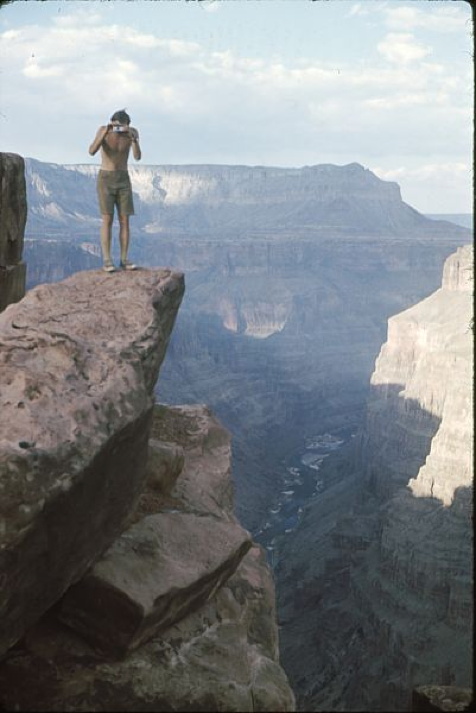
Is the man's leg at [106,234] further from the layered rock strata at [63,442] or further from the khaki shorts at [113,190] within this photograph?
the layered rock strata at [63,442]

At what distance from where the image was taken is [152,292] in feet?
38.1

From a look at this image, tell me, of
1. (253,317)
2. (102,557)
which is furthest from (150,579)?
(253,317)

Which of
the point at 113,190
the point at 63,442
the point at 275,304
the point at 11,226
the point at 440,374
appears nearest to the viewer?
the point at 63,442

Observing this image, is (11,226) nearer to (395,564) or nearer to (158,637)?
(158,637)

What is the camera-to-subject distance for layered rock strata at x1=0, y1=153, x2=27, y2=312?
538 inches

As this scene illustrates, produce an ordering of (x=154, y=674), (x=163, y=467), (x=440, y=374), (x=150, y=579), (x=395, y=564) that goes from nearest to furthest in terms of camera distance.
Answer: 1. (x=154, y=674)
2. (x=150, y=579)
3. (x=163, y=467)
4. (x=395, y=564)
5. (x=440, y=374)

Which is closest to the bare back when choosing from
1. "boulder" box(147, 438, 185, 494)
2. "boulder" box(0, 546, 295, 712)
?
"boulder" box(147, 438, 185, 494)

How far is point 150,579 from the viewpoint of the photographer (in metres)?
8.54

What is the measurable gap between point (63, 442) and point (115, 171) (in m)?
6.47

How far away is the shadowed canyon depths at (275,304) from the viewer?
114562 mm

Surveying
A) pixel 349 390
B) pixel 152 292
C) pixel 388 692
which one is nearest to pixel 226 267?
pixel 349 390

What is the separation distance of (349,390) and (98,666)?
134838 millimetres

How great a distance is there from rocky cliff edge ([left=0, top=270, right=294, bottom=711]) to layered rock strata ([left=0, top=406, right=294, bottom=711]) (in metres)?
0.02

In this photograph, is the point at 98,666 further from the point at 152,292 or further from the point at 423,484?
the point at 423,484
